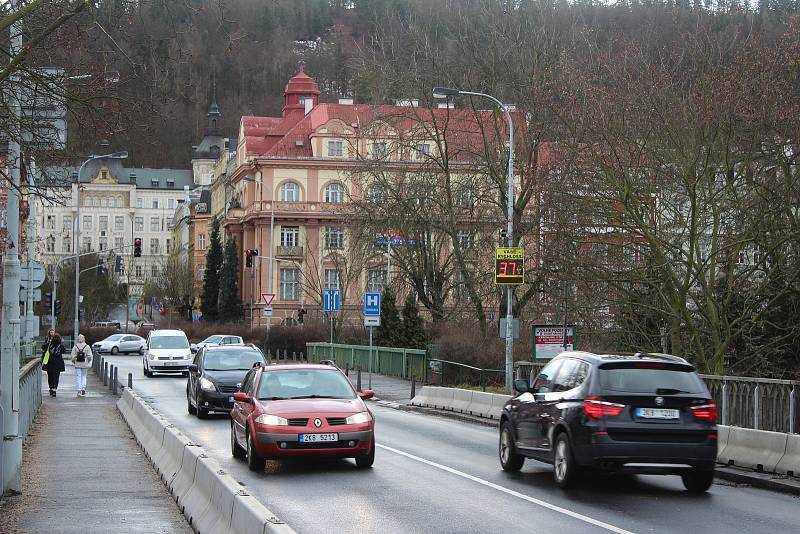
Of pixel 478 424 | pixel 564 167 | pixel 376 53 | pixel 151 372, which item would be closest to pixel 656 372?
pixel 478 424

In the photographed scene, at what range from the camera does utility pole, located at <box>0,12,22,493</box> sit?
14.4 metres

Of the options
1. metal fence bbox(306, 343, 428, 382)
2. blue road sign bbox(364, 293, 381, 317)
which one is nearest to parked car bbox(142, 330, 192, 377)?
metal fence bbox(306, 343, 428, 382)

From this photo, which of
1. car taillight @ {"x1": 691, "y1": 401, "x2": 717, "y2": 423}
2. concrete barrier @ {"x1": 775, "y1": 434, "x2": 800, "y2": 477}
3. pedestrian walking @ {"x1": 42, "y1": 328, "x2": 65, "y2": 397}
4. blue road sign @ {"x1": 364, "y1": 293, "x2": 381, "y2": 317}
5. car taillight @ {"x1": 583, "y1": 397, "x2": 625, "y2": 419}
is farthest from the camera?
blue road sign @ {"x1": 364, "y1": 293, "x2": 381, "y2": 317}

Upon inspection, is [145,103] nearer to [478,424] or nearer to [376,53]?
[478,424]

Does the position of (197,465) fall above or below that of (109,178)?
below

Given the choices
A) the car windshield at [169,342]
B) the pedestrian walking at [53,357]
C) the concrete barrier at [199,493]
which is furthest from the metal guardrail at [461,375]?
the concrete barrier at [199,493]

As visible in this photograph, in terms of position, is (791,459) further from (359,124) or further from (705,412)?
(359,124)

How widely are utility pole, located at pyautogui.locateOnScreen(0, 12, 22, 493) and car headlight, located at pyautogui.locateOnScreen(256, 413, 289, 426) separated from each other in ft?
10.6

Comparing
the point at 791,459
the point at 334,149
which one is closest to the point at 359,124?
the point at 791,459

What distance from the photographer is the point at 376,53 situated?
4844cm

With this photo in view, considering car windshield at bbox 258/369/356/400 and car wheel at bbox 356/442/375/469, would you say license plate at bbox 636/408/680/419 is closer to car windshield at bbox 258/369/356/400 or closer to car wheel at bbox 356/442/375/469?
car wheel at bbox 356/442/375/469

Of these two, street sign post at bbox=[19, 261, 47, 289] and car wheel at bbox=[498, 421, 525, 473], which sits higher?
street sign post at bbox=[19, 261, 47, 289]

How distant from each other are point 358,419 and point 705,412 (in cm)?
480

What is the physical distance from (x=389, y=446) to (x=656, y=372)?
7.39 metres
